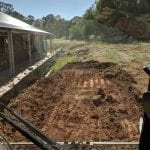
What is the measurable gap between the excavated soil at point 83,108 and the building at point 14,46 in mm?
2361

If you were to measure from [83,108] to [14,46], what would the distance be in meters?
13.3

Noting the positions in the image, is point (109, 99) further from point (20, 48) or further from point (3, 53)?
point (20, 48)

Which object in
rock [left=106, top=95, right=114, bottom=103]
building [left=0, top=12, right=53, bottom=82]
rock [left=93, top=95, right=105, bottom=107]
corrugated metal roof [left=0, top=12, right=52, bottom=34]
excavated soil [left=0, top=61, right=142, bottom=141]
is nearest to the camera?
excavated soil [left=0, top=61, right=142, bottom=141]

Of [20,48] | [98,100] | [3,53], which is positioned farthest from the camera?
[20,48]

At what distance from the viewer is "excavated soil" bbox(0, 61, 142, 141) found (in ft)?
27.3

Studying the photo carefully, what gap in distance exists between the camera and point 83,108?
1082 centimetres

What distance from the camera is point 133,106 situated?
10922 mm

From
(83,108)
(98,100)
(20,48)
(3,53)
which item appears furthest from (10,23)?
(83,108)

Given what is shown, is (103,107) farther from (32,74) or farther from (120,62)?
→ (120,62)

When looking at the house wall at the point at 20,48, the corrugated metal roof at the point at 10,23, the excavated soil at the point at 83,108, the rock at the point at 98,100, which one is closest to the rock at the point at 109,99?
Answer: the excavated soil at the point at 83,108

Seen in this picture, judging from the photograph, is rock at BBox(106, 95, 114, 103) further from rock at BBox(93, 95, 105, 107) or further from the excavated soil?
rock at BBox(93, 95, 105, 107)

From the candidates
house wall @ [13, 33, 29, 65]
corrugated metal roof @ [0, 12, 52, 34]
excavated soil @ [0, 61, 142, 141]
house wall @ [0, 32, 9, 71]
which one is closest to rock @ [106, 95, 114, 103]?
excavated soil @ [0, 61, 142, 141]

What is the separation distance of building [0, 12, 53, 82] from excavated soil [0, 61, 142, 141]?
2361 millimetres

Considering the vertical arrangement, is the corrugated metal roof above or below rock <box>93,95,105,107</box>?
above
